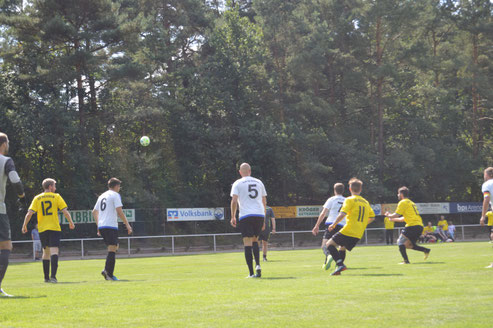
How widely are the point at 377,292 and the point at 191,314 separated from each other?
274 cm

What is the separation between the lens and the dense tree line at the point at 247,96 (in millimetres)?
39938

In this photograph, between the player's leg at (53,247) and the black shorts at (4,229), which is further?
the player's leg at (53,247)

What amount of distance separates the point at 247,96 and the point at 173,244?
59.7ft

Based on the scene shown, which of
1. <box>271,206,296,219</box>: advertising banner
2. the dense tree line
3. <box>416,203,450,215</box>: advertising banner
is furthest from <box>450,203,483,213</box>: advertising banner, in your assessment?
<box>271,206,296,219</box>: advertising banner

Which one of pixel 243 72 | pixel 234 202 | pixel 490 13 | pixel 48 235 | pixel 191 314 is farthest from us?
pixel 490 13

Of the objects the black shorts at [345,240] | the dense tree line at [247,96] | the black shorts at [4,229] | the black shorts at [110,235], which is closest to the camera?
the black shorts at [4,229]

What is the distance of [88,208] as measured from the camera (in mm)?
40688

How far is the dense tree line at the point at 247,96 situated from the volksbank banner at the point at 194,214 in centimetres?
268

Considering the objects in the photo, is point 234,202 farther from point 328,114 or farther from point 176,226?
point 328,114

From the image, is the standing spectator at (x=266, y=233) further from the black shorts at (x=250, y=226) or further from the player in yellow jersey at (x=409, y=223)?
the black shorts at (x=250, y=226)

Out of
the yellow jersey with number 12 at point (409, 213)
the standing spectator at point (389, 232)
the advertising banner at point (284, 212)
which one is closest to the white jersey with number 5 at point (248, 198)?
the yellow jersey with number 12 at point (409, 213)

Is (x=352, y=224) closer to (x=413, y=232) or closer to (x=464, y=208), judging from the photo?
(x=413, y=232)

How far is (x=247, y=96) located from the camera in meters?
49.5

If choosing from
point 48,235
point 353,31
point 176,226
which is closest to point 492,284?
point 48,235
